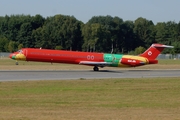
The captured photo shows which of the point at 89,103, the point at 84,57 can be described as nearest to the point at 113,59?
the point at 84,57

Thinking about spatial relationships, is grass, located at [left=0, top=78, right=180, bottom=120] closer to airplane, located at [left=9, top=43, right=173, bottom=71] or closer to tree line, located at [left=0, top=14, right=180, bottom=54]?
airplane, located at [left=9, top=43, right=173, bottom=71]

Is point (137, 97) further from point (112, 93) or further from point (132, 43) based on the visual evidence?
point (132, 43)

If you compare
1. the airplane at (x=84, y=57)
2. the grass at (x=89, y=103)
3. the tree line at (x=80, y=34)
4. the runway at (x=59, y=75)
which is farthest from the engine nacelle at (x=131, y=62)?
the tree line at (x=80, y=34)

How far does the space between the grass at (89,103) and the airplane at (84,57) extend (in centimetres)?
2162

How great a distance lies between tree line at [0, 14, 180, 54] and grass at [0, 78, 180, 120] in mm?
96353

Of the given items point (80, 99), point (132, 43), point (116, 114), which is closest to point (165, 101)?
point (80, 99)

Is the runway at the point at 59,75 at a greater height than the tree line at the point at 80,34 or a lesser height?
lesser

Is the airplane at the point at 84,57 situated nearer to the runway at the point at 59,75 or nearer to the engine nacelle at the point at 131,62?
the engine nacelle at the point at 131,62

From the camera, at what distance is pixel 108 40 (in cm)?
13575

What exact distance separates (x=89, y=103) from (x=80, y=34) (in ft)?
375

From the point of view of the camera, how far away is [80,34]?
135 m

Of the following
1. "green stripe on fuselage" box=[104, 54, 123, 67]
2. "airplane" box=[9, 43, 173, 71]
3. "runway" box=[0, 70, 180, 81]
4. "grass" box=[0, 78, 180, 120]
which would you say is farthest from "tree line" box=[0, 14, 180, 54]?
"grass" box=[0, 78, 180, 120]

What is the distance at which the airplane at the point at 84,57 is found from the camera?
50.9 metres

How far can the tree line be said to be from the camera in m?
130
